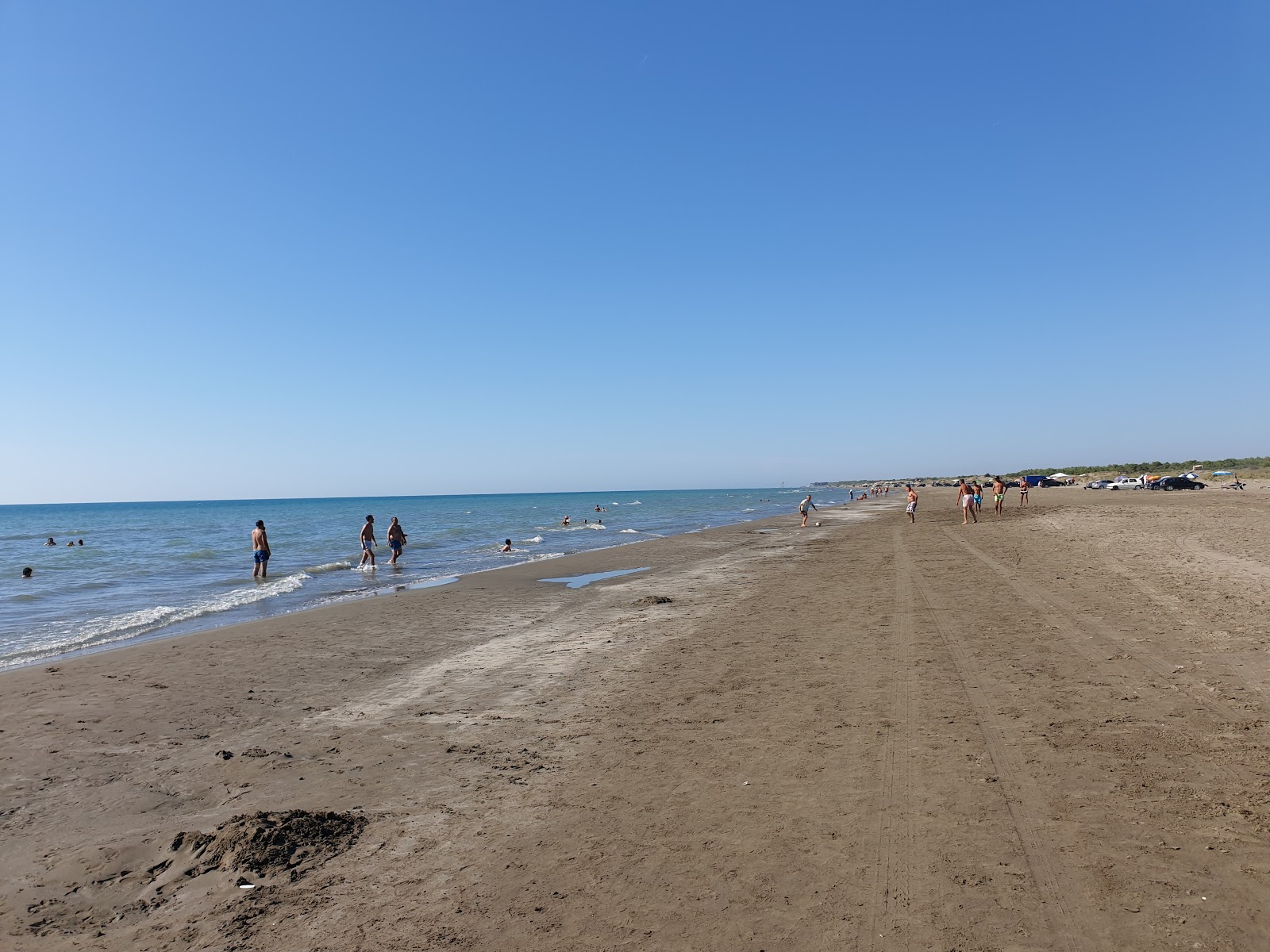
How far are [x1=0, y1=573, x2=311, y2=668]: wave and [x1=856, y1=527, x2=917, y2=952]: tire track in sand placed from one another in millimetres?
13492

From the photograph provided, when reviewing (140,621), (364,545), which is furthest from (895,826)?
(364,545)

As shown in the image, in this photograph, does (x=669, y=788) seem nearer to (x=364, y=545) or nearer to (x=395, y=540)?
(x=364, y=545)

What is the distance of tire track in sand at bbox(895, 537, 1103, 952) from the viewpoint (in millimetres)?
3463

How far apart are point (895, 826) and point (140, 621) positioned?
16313 millimetres

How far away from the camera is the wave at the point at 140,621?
12.3 meters

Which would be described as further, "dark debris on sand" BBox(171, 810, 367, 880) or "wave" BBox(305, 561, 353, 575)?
"wave" BBox(305, 561, 353, 575)

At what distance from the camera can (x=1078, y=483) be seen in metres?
87.2

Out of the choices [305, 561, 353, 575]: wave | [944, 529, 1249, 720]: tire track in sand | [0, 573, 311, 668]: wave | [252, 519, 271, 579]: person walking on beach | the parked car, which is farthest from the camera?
the parked car

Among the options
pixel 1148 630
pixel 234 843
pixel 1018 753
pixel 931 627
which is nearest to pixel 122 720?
pixel 234 843

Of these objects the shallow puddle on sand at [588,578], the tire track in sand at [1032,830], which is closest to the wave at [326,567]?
the shallow puddle on sand at [588,578]

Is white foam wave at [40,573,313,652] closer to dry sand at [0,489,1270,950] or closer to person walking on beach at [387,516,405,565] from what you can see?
dry sand at [0,489,1270,950]

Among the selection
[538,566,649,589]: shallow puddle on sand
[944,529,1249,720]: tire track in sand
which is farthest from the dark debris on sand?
[538,566,649,589]: shallow puddle on sand

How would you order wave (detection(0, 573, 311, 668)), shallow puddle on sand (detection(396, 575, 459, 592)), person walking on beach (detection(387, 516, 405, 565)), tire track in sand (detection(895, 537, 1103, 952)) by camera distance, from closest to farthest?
tire track in sand (detection(895, 537, 1103, 952)) → wave (detection(0, 573, 311, 668)) → shallow puddle on sand (detection(396, 575, 459, 592)) → person walking on beach (detection(387, 516, 405, 565))

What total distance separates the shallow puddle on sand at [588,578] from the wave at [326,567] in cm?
1014
